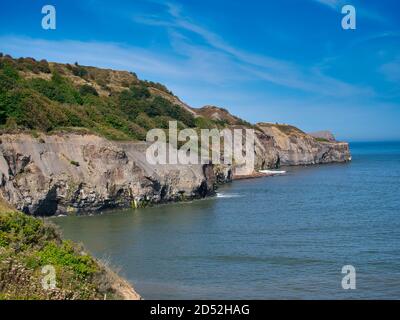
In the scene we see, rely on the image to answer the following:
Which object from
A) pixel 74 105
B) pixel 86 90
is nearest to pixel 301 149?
pixel 86 90

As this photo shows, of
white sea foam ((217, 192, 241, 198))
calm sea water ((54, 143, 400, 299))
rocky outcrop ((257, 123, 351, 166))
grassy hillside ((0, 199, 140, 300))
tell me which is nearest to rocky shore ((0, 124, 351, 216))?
white sea foam ((217, 192, 241, 198))

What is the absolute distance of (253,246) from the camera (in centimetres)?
2930

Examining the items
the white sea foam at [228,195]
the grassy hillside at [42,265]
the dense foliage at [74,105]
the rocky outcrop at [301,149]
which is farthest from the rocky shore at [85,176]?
the rocky outcrop at [301,149]

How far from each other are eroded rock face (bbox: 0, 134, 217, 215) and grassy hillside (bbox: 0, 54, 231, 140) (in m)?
2.87

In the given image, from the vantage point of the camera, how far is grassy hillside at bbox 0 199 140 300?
41.9 feet

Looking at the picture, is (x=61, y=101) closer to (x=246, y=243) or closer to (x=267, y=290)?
(x=246, y=243)

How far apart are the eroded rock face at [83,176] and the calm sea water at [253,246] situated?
2356 millimetres

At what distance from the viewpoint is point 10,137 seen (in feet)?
144

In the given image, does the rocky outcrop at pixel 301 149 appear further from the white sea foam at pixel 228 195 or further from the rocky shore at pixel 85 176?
the rocky shore at pixel 85 176

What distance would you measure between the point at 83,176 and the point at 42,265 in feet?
104

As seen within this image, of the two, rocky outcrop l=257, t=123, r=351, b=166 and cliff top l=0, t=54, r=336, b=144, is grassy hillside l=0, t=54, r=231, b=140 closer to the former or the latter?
cliff top l=0, t=54, r=336, b=144

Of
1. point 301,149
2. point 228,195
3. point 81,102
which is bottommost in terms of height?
point 228,195

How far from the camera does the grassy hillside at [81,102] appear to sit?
49.5 m

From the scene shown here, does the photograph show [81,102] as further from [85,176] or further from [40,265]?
[40,265]
